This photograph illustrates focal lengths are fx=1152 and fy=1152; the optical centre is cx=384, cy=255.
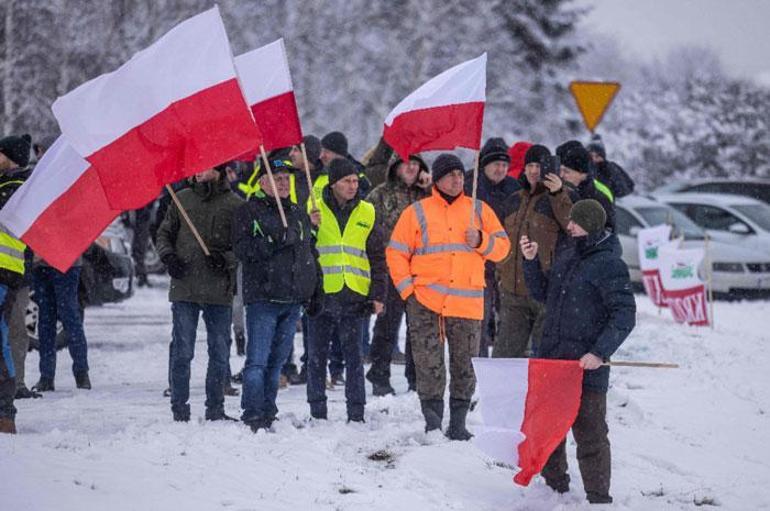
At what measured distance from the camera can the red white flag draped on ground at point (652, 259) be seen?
53.7ft

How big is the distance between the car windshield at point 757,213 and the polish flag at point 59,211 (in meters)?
16.4

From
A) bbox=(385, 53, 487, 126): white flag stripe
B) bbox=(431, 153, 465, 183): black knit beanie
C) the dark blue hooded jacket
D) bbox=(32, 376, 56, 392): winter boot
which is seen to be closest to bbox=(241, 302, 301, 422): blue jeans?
bbox=(431, 153, 465, 183): black knit beanie

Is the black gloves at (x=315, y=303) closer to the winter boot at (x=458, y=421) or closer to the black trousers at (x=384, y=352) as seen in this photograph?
the winter boot at (x=458, y=421)

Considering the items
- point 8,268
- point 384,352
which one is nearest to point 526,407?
point 384,352

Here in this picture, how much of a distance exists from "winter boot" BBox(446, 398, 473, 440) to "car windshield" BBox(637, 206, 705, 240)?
13561 mm

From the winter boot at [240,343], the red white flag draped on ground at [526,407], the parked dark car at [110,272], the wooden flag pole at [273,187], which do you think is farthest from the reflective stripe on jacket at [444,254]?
Answer: the parked dark car at [110,272]

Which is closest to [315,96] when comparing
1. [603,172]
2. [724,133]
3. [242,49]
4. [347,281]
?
[242,49]

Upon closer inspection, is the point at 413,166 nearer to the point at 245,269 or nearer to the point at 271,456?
the point at 245,269

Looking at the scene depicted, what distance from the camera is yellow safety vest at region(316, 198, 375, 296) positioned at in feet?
28.9

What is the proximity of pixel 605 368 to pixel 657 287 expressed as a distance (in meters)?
9.81

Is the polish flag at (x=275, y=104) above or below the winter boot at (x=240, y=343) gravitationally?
above

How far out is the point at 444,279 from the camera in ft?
27.1

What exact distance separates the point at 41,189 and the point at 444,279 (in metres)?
2.84

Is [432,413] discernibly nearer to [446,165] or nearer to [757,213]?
[446,165]
